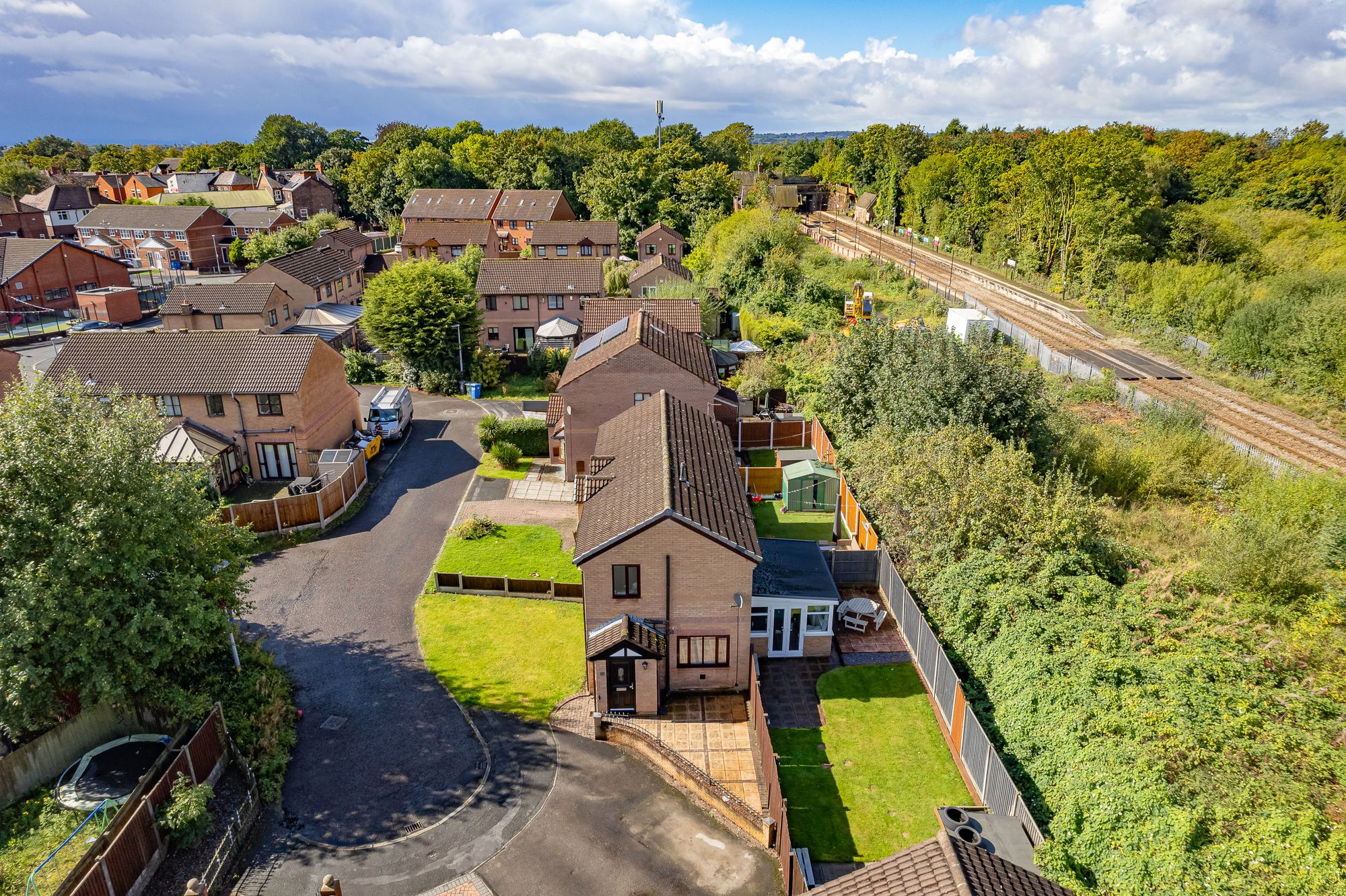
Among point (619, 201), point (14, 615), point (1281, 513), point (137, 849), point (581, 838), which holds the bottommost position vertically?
point (581, 838)

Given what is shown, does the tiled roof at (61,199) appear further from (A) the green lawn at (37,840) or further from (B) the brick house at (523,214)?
(A) the green lawn at (37,840)

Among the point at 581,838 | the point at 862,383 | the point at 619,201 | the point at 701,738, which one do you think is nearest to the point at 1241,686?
the point at 701,738

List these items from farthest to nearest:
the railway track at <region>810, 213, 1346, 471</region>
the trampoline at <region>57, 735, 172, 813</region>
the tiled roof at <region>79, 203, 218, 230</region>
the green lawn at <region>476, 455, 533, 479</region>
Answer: the tiled roof at <region>79, 203, 218, 230</region>, the railway track at <region>810, 213, 1346, 471</region>, the green lawn at <region>476, 455, 533, 479</region>, the trampoline at <region>57, 735, 172, 813</region>

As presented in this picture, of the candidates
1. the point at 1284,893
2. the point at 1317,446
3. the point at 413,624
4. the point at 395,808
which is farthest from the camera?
the point at 1317,446

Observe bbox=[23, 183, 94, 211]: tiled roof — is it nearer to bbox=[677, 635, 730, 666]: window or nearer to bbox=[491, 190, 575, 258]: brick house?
bbox=[491, 190, 575, 258]: brick house

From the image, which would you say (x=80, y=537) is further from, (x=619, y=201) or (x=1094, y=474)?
(x=619, y=201)

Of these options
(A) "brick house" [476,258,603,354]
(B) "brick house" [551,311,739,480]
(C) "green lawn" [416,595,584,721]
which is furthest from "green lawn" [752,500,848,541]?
(A) "brick house" [476,258,603,354]

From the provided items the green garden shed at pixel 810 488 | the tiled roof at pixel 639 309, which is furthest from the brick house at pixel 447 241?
the green garden shed at pixel 810 488
